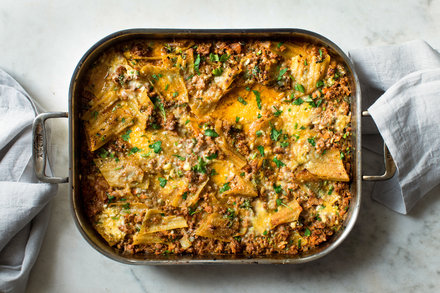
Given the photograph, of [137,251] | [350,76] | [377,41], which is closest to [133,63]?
[137,251]

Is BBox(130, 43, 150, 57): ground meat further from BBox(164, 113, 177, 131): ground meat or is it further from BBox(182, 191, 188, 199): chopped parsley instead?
BBox(182, 191, 188, 199): chopped parsley

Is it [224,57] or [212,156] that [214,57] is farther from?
[212,156]

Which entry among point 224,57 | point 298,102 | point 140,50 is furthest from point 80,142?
point 298,102

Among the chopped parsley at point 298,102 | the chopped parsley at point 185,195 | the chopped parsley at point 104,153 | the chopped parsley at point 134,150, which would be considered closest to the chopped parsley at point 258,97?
the chopped parsley at point 298,102

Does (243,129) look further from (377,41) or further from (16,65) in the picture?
(16,65)

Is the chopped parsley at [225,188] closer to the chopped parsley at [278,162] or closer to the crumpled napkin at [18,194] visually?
the chopped parsley at [278,162]

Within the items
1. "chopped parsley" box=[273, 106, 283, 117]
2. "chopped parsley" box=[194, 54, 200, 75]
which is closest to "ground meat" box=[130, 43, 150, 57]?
"chopped parsley" box=[194, 54, 200, 75]
